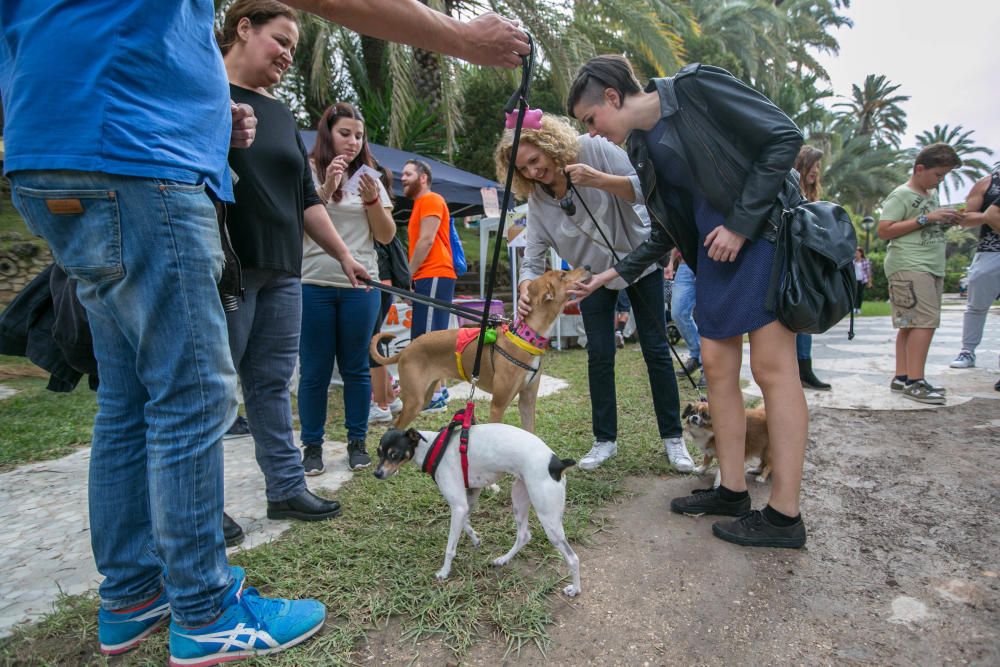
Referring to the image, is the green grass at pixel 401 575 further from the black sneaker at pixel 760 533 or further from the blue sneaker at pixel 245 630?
the black sneaker at pixel 760 533

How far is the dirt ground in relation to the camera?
5.34 feet

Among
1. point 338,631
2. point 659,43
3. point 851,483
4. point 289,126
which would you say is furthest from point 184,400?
point 659,43

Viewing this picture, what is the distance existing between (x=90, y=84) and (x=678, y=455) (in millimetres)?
3115

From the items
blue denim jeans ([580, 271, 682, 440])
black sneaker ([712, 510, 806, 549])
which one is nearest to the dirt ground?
black sneaker ([712, 510, 806, 549])

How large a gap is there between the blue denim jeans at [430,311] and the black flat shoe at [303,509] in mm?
2418

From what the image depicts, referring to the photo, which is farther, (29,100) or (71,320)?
(71,320)

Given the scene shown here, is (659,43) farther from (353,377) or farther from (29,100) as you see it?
(29,100)

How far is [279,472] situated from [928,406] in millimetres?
4797

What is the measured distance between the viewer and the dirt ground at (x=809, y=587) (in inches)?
64.1

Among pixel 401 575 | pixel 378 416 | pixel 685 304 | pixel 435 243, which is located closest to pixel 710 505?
pixel 401 575

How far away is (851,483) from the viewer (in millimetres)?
2848

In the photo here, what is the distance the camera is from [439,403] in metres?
4.87

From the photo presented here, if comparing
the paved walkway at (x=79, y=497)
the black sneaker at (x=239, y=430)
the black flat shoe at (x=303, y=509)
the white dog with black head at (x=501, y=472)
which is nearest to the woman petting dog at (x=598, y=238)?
the white dog with black head at (x=501, y=472)

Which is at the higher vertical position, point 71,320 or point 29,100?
point 29,100
